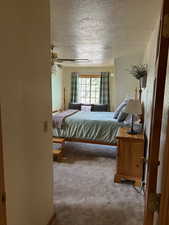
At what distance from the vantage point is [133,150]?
8.89ft

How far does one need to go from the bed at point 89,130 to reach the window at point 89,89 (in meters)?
3.60

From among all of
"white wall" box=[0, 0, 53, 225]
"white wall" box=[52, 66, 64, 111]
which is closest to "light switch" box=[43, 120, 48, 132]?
"white wall" box=[0, 0, 53, 225]

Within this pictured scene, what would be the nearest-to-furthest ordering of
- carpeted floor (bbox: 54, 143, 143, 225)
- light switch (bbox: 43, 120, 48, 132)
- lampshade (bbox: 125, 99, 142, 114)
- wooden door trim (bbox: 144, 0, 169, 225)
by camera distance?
wooden door trim (bbox: 144, 0, 169, 225), light switch (bbox: 43, 120, 48, 132), carpeted floor (bbox: 54, 143, 143, 225), lampshade (bbox: 125, 99, 142, 114)

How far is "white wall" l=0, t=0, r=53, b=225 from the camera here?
1.16 metres

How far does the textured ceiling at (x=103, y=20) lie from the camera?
181 cm

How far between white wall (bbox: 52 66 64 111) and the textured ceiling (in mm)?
3419

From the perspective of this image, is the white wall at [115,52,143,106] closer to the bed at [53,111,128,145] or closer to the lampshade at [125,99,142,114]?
the bed at [53,111,128,145]

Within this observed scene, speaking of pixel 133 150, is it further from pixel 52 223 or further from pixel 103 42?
pixel 103 42

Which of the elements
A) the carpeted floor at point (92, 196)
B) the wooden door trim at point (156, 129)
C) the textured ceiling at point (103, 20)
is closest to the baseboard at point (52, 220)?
the carpeted floor at point (92, 196)

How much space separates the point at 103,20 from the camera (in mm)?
2246

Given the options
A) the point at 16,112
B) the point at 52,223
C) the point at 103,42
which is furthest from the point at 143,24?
the point at 52,223

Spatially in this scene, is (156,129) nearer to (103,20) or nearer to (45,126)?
(45,126)

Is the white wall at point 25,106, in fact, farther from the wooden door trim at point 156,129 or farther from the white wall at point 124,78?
the white wall at point 124,78

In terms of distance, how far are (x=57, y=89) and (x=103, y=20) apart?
196 inches
